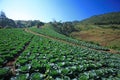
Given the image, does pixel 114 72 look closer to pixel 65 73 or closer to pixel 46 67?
pixel 65 73

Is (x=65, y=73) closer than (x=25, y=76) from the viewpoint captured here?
No

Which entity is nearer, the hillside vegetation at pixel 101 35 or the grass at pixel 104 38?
the grass at pixel 104 38

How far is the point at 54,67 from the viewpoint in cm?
1326

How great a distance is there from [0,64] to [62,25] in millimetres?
91593

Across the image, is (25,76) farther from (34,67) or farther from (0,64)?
(0,64)

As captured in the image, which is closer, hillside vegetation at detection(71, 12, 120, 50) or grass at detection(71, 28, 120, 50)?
grass at detection(71, 28, 120, 50)

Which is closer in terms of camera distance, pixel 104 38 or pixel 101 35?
pixel 104 38

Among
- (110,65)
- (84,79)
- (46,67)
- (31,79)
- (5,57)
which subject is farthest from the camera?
(110,65)

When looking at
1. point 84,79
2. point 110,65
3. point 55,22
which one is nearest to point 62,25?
point 55,22

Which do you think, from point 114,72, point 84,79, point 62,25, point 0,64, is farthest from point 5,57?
point 62,25

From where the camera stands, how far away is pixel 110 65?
17.5 meters

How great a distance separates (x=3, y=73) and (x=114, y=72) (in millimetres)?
9173

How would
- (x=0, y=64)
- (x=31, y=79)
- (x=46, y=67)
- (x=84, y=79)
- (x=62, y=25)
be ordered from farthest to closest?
(x=62, y=25) → (x=0, y=64) → (x=46, y=67) → (x=84, y=79) → (x=31, y=79)

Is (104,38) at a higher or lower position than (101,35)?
lower
